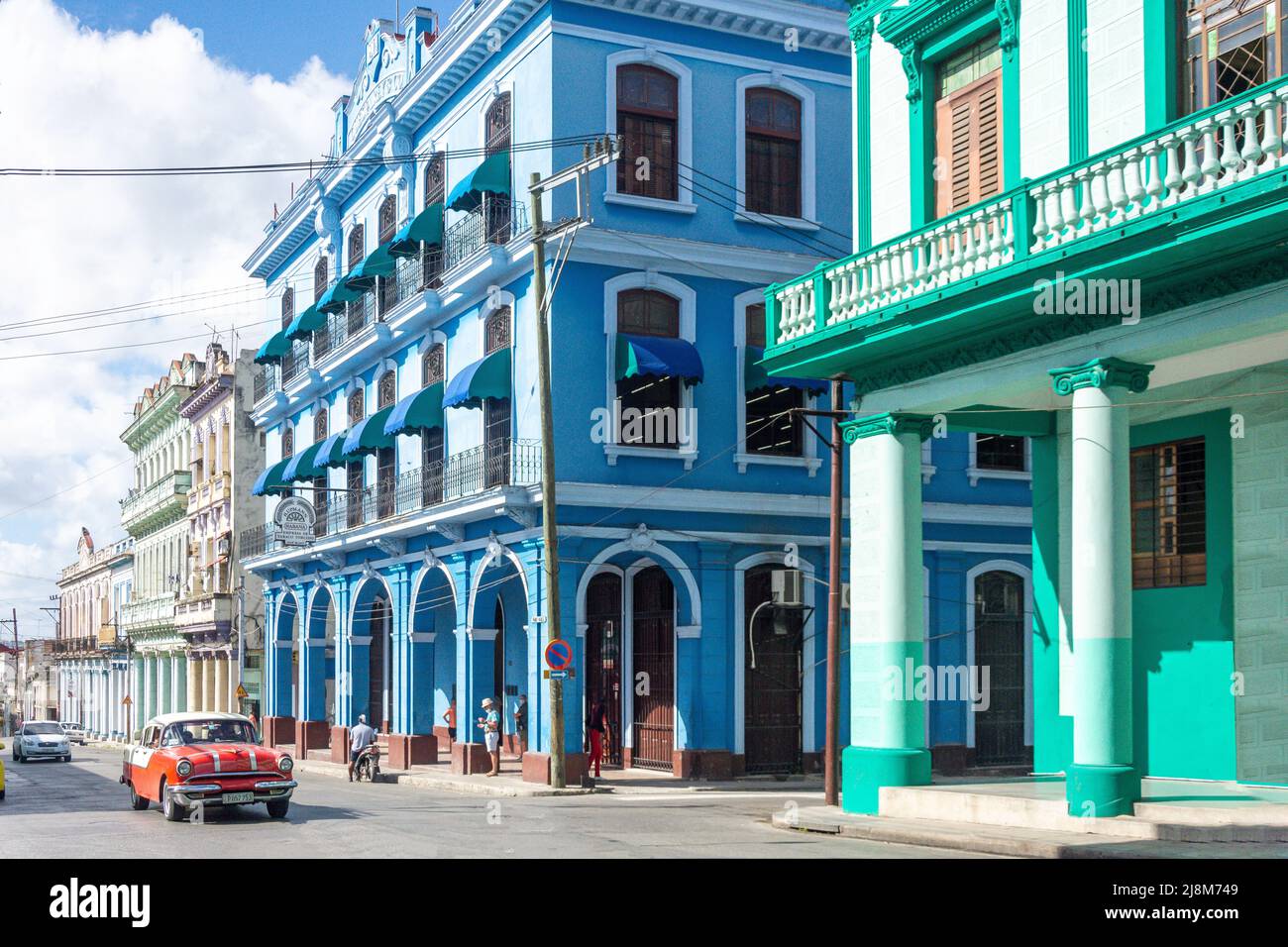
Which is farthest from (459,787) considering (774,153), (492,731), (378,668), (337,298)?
(378,668)

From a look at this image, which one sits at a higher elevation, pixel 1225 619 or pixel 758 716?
pixel 1225 619

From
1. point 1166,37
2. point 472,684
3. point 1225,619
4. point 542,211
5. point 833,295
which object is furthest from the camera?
point 472,684

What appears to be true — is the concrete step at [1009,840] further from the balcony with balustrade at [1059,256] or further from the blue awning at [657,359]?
the blue awning at [657,359]

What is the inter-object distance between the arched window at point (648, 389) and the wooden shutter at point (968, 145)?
9.87m

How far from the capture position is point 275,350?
144ft

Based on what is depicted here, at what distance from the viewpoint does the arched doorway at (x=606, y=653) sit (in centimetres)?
3008

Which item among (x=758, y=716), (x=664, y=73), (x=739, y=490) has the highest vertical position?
(x=664, y=73)

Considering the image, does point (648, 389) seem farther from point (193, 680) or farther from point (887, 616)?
point (193, 680)

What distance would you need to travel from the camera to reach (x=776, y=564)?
2916 cm

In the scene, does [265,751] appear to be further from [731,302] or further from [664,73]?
[664,73]

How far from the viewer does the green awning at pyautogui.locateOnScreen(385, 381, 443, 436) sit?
31.2m
